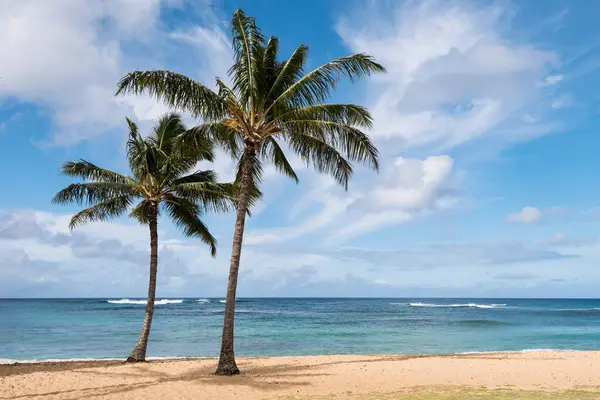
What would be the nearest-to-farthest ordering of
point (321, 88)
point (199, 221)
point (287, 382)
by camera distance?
point (287, 382)
point (321, 88)
point (199, 221)

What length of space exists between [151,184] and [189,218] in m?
1.99

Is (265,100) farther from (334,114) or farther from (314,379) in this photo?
(314,379)

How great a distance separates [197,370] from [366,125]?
8.84 metres

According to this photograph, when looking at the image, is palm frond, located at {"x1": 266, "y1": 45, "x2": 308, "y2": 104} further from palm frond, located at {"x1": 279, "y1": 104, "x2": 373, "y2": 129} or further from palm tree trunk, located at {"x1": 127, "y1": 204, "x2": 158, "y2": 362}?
palm tree trunk, located at {"x1": 127, "y1": 204, "x2": 158, "y2": 362}

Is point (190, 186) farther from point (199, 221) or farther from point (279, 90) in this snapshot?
point (279, 90)

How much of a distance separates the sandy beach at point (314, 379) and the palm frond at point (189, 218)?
4.59m

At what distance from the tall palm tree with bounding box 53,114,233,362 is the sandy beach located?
10.3 feet

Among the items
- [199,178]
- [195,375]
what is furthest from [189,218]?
[195,375]

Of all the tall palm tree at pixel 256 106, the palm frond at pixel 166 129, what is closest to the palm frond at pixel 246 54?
the tall palm tree at pixel 256 106

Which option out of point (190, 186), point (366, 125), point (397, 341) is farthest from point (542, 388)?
point (397, 341)

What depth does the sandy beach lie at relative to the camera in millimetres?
10461

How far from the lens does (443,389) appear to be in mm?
10766

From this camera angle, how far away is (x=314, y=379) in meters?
12.3

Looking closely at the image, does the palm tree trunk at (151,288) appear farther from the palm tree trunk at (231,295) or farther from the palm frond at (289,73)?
the palm frond at (289,73)
